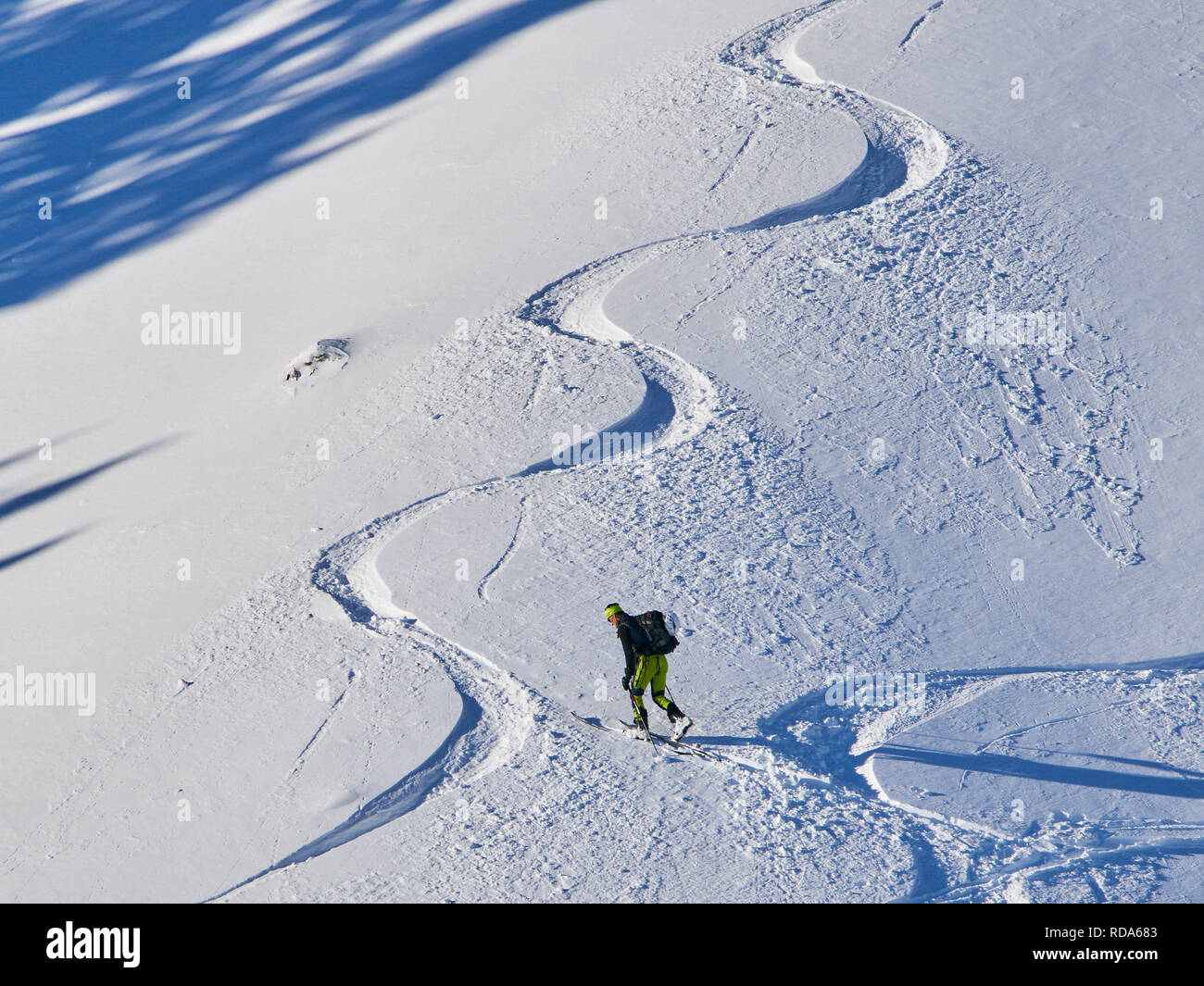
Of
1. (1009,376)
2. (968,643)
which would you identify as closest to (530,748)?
(968,643)

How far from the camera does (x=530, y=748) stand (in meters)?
6.01

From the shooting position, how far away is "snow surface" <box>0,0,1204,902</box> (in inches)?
224

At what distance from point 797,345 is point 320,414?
351 centimetres

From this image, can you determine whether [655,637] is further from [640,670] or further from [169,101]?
[169,101]

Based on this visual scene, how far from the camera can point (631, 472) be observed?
7.63 m

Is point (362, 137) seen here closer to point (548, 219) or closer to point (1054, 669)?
point (548, 219)

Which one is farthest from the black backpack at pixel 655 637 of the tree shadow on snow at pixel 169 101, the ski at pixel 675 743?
the tree shadow on snow at pixel 169 101

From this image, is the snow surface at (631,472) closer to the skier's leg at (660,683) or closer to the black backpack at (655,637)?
the skier's leg at (660,683)

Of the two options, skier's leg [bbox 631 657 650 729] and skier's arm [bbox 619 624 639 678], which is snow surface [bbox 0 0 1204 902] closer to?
skier's leg [bbox 631 657 650 729]

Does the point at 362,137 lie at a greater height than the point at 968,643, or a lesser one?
greater

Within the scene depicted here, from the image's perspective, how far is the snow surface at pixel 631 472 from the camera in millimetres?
5699

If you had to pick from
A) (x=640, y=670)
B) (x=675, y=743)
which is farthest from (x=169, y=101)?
(x=675, y=743)

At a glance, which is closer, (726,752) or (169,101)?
(726,752)

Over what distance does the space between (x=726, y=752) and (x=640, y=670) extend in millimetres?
628
